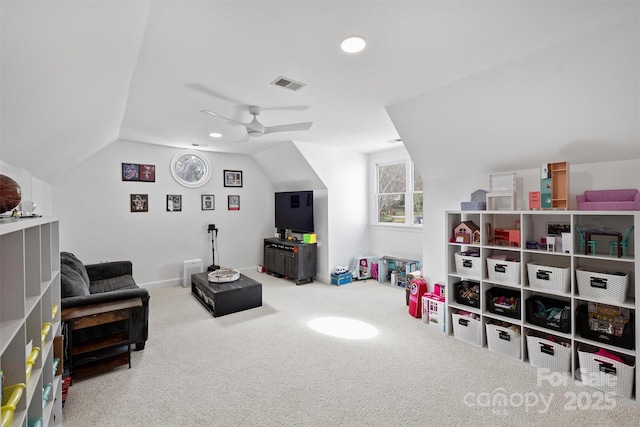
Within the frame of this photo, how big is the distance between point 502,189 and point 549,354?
1563 mm

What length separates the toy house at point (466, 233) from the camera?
318 centimetres

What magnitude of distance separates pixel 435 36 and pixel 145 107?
2939 millimetres

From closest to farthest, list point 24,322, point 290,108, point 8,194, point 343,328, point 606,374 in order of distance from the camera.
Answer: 1. point 24,322
2. point 8,194
3. point 606,374
4. point 290,108
5. point 343,328

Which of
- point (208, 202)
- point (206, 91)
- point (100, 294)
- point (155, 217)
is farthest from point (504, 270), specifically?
point (155, 217)

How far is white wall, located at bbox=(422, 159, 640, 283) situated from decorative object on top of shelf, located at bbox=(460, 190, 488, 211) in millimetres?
94

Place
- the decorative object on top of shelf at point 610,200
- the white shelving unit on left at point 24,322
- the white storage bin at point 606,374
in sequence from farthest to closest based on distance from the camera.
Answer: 1. the decorative object on top of shelf at point 610,200
2. the white storage bin at point 606,374
3. the white shelving unit on left at point 24,322

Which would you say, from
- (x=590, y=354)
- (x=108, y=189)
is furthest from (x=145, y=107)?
(x=590, y=354)

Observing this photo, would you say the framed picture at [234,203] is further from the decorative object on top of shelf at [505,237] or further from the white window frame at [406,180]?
the decorative object on top of shelf at [505,237]

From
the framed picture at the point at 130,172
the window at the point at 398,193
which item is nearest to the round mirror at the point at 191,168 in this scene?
the framed picture at the point at 130,172

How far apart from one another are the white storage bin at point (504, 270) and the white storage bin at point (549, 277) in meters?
0.10

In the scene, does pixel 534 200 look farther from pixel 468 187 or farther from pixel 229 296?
pixel 229 296

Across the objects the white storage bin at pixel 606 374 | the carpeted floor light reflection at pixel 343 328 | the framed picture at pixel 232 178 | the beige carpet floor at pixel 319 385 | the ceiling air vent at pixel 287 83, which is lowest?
the beige carpet floor at pixel 319 385

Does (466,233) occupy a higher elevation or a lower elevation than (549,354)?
higher

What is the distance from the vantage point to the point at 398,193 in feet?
18.2
